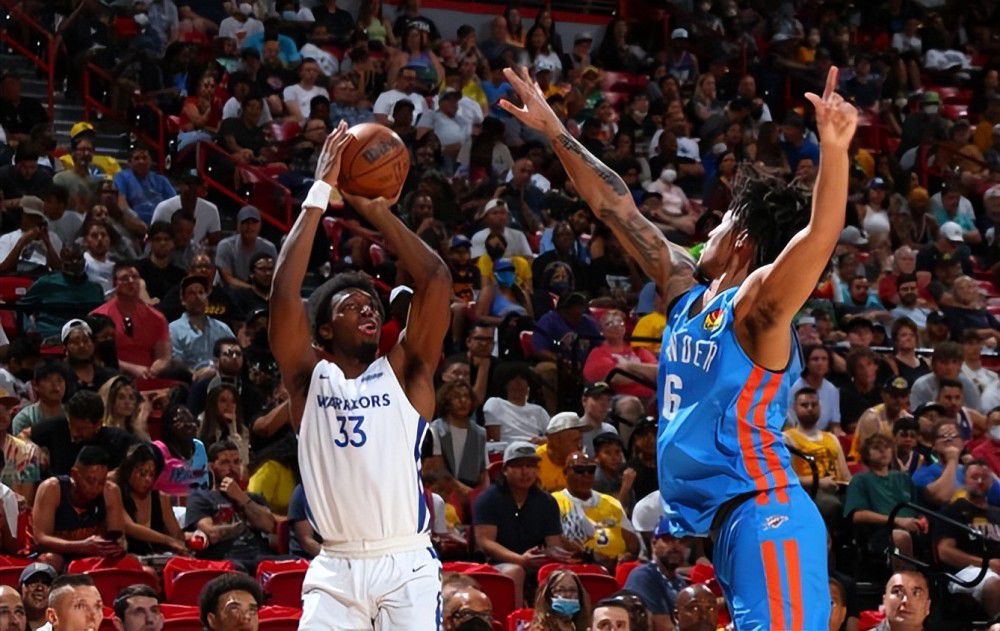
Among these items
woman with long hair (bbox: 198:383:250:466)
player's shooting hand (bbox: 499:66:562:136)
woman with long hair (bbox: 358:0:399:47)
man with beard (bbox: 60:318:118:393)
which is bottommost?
woman with long hair (bbox: 198:383:250:466)

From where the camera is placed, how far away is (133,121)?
55.3 ft

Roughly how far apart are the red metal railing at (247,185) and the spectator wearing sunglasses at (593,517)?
17.5 feet

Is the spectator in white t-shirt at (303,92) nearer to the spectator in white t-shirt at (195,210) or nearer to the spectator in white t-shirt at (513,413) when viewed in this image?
the spectator in white t-shirt at (195,210)

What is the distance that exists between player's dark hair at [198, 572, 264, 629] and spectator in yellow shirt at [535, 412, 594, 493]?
3.61m

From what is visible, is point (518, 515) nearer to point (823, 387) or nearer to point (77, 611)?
point (77, 611)

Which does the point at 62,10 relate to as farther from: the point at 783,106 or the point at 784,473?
the point at 784,473

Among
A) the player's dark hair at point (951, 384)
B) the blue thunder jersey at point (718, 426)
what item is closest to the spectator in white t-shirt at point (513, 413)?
the player's dark hair at point (951, 384)

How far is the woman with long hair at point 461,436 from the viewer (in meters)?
11.9

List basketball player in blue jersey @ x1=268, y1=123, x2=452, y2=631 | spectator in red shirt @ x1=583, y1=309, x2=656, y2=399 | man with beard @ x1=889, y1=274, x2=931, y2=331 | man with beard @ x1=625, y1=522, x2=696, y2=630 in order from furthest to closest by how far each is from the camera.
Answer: man with beard @ x1=889, y1=274, x2=931, y2=331 < spectator in red shirt @ x1=583, y1=309, x2=656, y2=399 < man with beard @ x1=625, y1=522, x2=696, y2=630 < basketball player in blue jersey @ x1=268, y1=123, x2=452, y2=631

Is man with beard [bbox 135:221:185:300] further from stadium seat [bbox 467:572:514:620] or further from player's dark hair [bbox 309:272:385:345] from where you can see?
player's dark hair [bbox 309:272:385:345]

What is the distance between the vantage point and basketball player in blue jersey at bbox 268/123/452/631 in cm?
597

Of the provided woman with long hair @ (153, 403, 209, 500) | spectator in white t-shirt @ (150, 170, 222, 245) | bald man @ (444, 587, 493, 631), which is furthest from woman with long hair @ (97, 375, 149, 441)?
spectator in white t-shirt @ (150, 170, 222, 245)

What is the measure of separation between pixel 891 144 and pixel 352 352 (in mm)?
16727

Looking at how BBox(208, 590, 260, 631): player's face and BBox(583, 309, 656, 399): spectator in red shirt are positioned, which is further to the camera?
BBox(583, 309, 656, 399): spectator in red shirt
